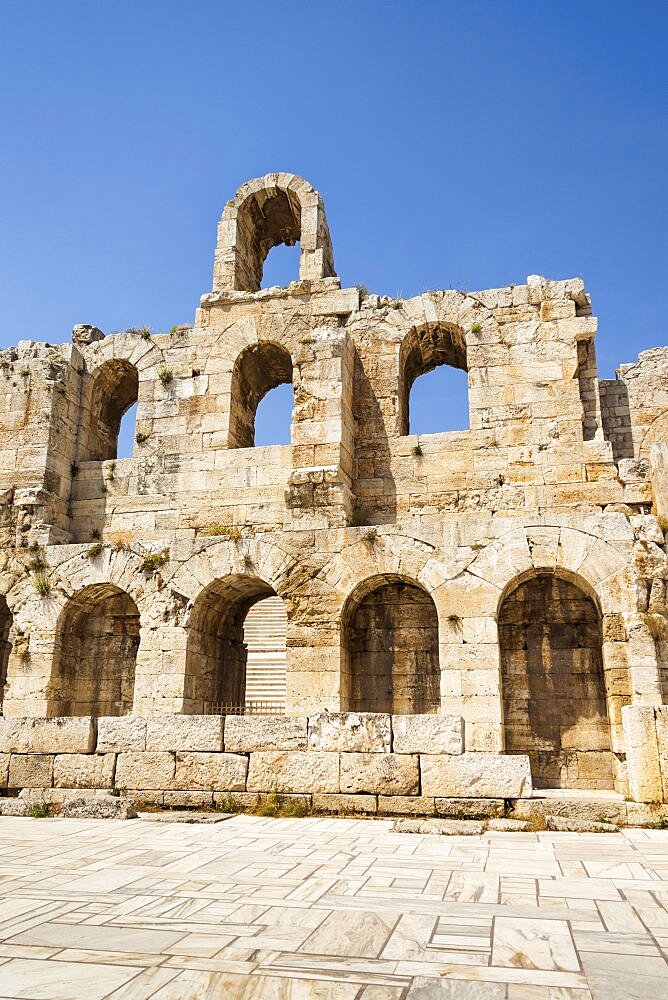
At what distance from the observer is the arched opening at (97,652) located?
1291cm

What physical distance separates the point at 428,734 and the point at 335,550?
356 centimetres

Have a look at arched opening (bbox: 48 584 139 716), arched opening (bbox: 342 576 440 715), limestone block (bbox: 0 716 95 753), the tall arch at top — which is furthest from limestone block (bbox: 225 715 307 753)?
the tall arch at top

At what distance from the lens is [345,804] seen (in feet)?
29.6

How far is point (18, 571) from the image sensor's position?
13.2 metres

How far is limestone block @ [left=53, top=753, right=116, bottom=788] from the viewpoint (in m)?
9.87

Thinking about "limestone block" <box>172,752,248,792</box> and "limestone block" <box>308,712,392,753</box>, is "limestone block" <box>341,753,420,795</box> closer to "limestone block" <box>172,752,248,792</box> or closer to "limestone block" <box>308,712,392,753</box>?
"limestone block" <box>308,712,392,753</box>

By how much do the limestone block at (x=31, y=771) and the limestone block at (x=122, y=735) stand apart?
72cm

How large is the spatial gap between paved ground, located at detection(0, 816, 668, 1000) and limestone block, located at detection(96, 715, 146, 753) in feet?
8.29

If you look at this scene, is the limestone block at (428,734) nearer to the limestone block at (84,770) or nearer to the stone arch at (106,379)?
the limestone block at (84,770)

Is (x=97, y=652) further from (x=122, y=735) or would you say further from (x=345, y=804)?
(x=345, y=804)

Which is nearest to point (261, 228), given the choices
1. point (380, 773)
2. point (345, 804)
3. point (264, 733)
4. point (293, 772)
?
point (264, 733)

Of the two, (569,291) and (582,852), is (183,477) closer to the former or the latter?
(569,291)

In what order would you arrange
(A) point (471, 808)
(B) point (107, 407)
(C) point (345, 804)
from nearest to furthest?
(A) point (471, 808) → (C) point (345, 804) → (B) point (107, 407)

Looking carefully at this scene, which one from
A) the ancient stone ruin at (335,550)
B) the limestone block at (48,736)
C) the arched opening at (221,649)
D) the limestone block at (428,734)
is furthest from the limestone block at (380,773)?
the limestone block at (48,736)
